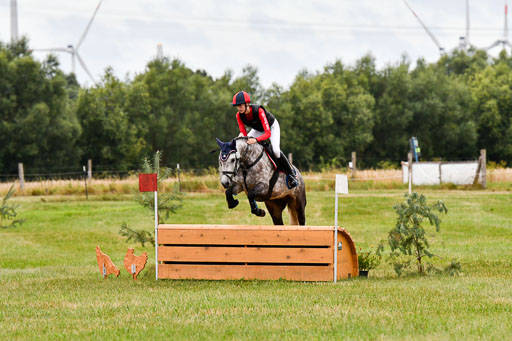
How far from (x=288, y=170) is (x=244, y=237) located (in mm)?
1081

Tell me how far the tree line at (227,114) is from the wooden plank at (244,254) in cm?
2906

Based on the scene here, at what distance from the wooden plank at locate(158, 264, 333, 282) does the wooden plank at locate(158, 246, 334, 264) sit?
10 cm

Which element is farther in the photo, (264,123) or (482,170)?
(482,170)

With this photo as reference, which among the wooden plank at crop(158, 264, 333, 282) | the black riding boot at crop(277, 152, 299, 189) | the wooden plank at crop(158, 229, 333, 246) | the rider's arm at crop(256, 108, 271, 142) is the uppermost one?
the rider's arm at crop(256, 108, 271, 142)

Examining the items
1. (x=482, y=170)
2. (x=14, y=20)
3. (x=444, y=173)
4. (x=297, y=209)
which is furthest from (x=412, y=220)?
(x=14, y=20)

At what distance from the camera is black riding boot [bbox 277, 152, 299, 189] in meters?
8.73

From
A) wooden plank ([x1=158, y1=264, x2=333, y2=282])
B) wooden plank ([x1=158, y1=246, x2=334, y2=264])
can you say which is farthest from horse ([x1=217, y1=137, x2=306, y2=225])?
wooden plank ([x1=158, y1=264, x2=333, y2=282])

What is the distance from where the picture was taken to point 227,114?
4734 centimetres

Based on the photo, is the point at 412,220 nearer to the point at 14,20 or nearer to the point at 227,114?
the point at 227,114

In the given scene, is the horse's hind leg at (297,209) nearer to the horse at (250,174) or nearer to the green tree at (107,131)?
the horse at (250,174)

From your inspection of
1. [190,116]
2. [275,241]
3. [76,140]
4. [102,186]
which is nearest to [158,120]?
[190,116]

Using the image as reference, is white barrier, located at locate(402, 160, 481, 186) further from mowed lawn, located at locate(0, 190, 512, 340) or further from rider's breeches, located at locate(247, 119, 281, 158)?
rider's breeches, located at locate(247, 119, 281, 158)

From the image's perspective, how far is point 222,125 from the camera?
4725 centimetres

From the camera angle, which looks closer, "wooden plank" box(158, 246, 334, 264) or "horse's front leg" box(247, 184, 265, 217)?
"horse's front leg" box(247, 184, 265, 217)
